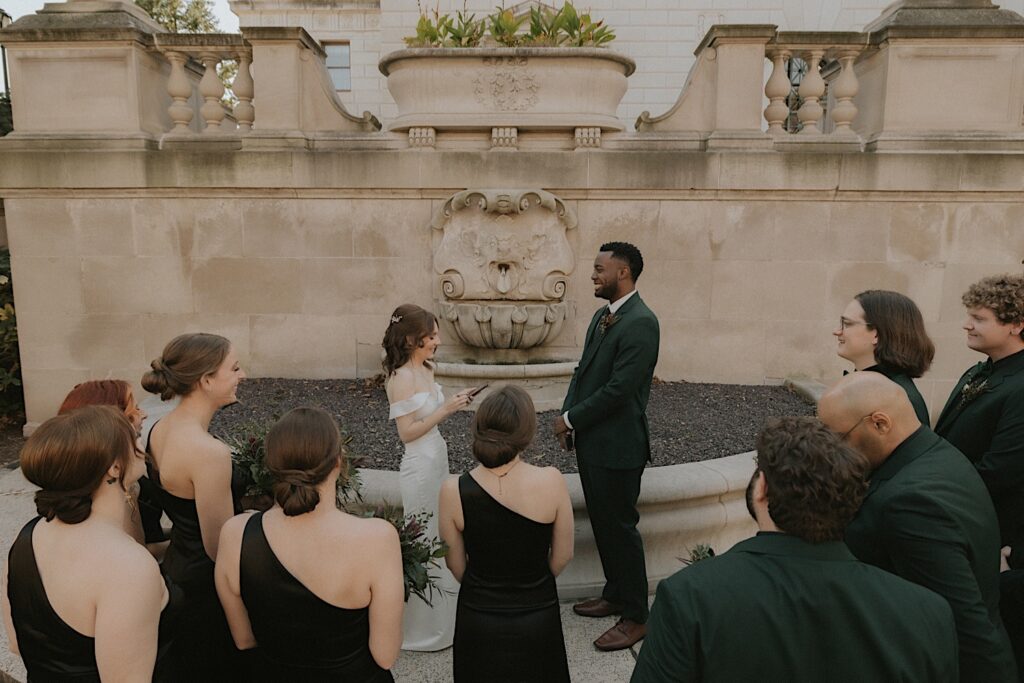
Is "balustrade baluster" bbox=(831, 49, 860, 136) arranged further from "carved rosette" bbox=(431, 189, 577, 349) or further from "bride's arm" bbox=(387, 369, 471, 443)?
"bride's arm" bbox=(387, 369, 471, 443)

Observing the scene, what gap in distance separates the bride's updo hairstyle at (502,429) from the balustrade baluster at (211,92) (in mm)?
5492

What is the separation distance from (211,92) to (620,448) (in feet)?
18.2

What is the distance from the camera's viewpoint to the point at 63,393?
696 centimetres

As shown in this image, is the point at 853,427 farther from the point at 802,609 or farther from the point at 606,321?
the point at 606,321

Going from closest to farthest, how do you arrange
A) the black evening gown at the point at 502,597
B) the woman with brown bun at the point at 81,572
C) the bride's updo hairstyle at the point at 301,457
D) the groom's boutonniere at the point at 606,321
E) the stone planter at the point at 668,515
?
the woman with brown bun at the point at 81,572 → the bride's updo hairstyle at the point at 301,457 → the black evening gown at the point at 502,597 → the groom's boutonniere at the point at 606,321 → the stone planter at the point at 668,515

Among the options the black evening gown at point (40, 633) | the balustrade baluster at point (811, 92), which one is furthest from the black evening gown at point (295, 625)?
the balustrade baluster at point (811, 92)

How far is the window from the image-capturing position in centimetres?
Result: 2414

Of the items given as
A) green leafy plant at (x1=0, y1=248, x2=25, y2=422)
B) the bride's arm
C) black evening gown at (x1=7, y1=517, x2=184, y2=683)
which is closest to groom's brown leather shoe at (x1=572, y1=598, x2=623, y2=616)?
the bride's arm

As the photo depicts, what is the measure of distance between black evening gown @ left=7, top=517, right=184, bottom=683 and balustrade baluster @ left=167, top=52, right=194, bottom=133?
5828 millimetres

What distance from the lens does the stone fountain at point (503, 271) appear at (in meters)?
6.54

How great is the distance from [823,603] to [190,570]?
2164mm

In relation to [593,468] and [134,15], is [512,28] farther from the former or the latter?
[593,468]

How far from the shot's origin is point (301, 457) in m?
2.04

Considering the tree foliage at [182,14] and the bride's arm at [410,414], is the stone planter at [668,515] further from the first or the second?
the tree foliage at [182,14]
